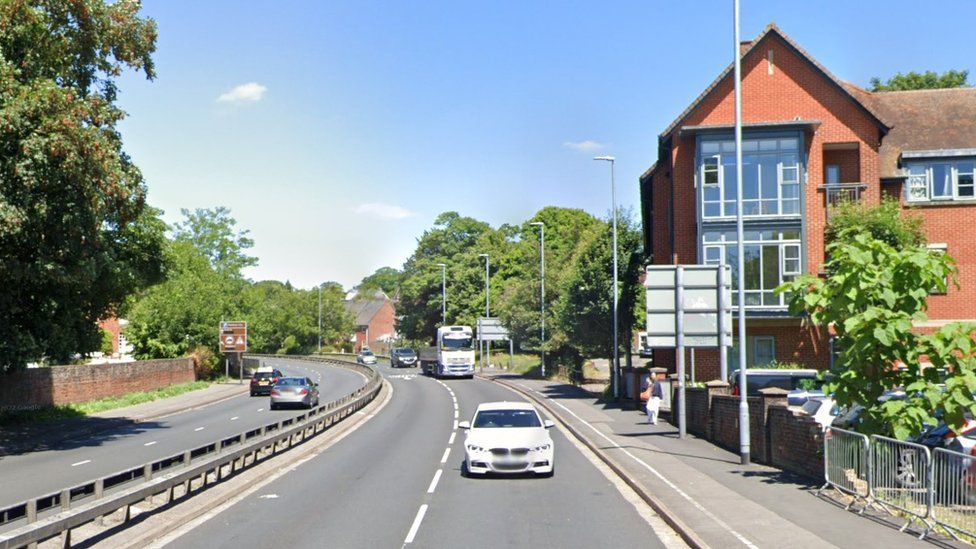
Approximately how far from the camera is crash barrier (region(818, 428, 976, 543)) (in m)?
11.8

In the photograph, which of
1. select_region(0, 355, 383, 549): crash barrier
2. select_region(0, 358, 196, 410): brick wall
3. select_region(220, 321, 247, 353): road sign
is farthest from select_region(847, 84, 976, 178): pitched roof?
select_region(220, 321, 247, 353): road sign

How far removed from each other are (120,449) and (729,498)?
18.3 metres

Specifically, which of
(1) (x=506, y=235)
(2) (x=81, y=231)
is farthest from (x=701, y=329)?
(1) (x=506, y=235)

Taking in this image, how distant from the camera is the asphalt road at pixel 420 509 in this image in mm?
12656

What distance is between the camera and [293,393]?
4109 centimetres

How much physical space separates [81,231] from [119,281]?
25.3 feet

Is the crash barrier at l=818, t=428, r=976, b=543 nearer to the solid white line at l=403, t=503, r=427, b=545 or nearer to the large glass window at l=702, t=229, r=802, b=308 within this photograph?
the solid white line at l=403, t=503, r=427, b=545

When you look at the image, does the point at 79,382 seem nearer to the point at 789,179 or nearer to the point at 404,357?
the point at 789,179

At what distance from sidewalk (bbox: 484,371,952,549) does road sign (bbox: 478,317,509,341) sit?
45555 mm

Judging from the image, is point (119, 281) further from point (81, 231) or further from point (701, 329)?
point (701, 329)

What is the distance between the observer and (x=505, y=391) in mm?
51781

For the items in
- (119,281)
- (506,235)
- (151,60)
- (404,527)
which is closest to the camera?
(404,527)

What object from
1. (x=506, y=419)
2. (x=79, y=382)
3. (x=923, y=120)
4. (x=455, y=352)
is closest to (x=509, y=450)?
(x=506, y=419)

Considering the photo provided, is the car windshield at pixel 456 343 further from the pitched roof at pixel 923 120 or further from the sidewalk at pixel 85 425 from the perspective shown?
the pitched roof at pixel 923 120
